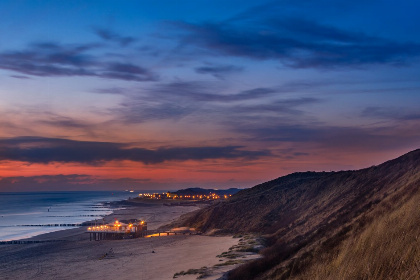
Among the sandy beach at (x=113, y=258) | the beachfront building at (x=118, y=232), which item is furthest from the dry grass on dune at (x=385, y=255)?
the beachfront building at (x=118, y=232)

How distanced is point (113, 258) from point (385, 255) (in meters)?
37.1

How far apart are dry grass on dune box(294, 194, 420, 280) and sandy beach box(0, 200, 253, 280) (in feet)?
39.9

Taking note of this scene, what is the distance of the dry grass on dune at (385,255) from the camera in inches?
273

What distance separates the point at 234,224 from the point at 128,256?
19.9m

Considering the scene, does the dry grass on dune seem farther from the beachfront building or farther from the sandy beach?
the beachfront building

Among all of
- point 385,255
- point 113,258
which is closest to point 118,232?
point 113,258

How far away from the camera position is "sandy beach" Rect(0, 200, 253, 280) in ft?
102

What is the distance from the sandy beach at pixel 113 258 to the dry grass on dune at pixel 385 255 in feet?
39.9

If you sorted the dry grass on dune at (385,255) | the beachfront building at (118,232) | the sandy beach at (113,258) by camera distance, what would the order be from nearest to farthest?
1. the dry grass on dune at (385,255)
2. the sandy beach at (113,258)
3. the beachfront building at (118,232)

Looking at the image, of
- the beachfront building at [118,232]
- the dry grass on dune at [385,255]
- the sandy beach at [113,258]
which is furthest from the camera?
the beachfront building at [118,232]

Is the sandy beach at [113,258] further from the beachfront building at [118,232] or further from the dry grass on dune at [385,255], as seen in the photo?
the dry grass on dune at [385,255]

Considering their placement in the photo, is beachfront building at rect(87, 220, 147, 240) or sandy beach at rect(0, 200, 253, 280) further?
beachfront building at rect(87, 220, 147, 240)

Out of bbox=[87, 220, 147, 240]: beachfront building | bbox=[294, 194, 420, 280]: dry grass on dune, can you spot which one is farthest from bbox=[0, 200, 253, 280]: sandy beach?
bbox=[294, 194, 420, 280]: dry grass on dune

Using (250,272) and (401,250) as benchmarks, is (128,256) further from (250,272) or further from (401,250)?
(401,250)
